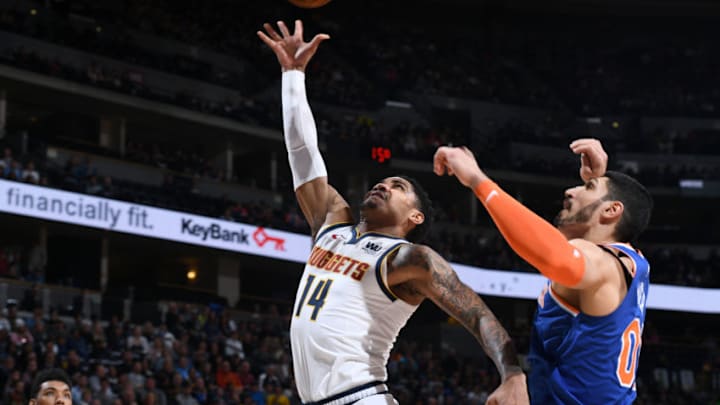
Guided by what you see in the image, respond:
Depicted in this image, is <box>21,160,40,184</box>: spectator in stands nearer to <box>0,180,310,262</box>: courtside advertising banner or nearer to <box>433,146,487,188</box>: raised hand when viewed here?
<box>0,180,310,262</box>: courtside advertising banner

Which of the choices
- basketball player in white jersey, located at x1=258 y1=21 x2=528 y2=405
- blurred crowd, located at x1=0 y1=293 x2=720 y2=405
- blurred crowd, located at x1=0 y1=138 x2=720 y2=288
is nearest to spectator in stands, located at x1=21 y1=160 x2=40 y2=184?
blurred crowd, located at x1=0 y1=138 x2=720 y2=288

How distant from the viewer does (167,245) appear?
26.0 m

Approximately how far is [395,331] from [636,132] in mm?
34774

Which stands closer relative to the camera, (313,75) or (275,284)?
(275,284)

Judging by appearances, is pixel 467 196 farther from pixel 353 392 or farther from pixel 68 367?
pixel 353 392

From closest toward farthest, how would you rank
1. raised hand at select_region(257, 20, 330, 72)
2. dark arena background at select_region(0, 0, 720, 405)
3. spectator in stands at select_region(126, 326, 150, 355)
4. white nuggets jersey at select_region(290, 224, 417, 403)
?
white nuggets jersey at select_region(290, 224, 417, 403), raised hand at select_region(257, 20, 330, 72), spectator in stands at select_region(126, 326, 150, 355), dark arena background at select_region(0, 0, 720, 405)

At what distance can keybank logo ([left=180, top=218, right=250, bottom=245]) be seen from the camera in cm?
2464

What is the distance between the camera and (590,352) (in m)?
4.01

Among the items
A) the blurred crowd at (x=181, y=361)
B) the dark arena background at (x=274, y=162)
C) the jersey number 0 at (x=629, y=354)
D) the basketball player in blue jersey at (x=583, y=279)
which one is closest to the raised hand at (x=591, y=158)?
the basketball player in blue jersey at (x=583, y=279)

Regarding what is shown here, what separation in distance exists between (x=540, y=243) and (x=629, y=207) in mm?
810

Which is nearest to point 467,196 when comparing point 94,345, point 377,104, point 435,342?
point 377,104

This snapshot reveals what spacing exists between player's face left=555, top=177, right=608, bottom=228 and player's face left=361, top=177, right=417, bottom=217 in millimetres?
1196

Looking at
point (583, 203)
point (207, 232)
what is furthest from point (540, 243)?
point (207, 232)

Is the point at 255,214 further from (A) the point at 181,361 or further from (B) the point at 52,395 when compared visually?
(B) the point at 52,395
